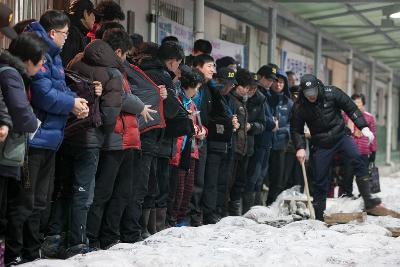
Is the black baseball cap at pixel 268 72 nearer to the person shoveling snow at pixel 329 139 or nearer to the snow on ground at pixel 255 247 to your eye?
the person shoveling snow at pixel 329 139

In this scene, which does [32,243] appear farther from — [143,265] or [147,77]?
[147,77]

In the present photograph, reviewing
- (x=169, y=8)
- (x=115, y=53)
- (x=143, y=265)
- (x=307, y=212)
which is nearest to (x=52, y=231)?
(x=143, y=265)

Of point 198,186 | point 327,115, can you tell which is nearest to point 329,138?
point 327,115

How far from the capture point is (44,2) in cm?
727

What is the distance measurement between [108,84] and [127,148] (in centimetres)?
59

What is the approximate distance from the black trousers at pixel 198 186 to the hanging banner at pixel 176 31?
2.15 metres

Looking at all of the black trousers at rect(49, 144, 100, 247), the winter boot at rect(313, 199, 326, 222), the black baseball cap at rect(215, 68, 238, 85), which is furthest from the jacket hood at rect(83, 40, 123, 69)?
the winter boot at rect(313, 199, 326, 222)

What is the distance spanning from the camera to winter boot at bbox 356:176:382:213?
9422mm

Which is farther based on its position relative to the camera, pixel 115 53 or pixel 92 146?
pixel 115 53

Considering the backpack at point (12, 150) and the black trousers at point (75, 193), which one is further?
the black trousers at point (75, 193)

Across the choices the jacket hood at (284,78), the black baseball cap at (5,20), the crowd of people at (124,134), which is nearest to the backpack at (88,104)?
the crowd of people at (124,134)

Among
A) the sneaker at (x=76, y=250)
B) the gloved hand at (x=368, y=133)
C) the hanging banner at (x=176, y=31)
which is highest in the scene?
the hanging banner at (x=176, y=31)

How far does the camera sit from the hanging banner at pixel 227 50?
12148 mm

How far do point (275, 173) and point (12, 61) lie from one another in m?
6.49
